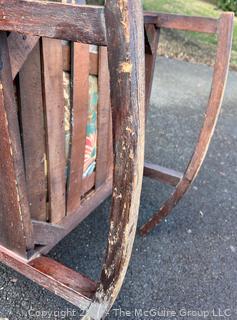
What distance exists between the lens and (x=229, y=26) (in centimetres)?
169

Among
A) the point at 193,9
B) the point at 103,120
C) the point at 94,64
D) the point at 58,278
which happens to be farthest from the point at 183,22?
the point at 193,9

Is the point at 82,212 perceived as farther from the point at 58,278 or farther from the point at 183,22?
the point at 183,22

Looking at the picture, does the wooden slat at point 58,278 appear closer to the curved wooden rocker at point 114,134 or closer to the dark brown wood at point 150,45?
the curved wooden rocker at point 114,134

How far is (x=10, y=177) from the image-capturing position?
52.3 inches

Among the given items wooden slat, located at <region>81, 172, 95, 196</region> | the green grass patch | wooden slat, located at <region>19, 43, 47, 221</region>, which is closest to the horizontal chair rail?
wooden slat, located at <region>19, 43, 47, 221</region>

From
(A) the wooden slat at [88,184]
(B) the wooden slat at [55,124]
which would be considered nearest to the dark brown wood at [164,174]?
(A) the wooden slat at [88,184]

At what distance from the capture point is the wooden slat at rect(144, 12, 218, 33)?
1749mm

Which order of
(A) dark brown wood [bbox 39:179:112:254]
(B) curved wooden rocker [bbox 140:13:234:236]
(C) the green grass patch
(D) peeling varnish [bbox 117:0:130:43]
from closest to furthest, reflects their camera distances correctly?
(D) peeling varnish [bbox 117:0:130:43] → (B) curved wooden rocker [bbox 140:13:234:236] → (A) dark brown wood [bbox 39:179:112:254] → (C) the green grass patch

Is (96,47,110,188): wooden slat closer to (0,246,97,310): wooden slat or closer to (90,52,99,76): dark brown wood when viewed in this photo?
(90,52,99,76): dark brown wood

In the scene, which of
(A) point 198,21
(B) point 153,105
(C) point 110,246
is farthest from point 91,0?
(C) point 110,246

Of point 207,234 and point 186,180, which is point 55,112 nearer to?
point 186,180

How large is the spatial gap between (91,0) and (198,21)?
5.50 m

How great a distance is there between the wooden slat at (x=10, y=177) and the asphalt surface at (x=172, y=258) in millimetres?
383

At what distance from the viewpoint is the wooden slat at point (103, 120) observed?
179 cm
